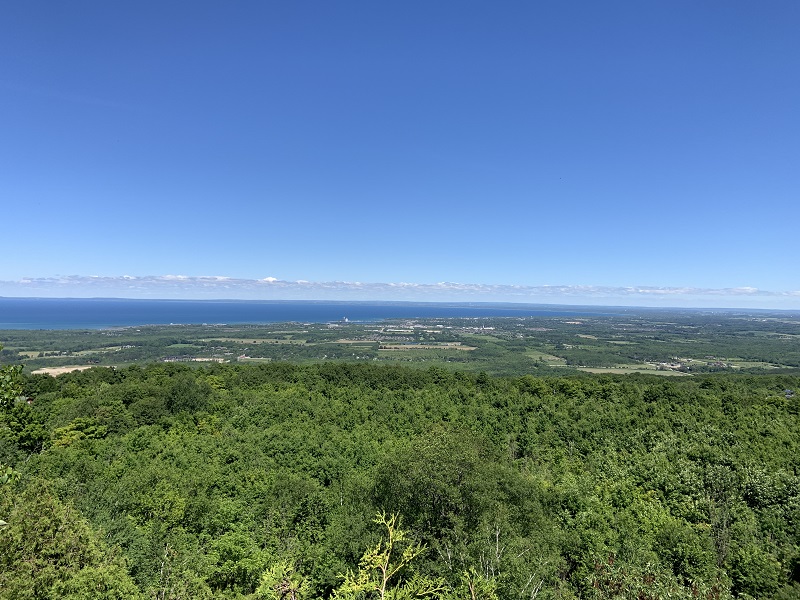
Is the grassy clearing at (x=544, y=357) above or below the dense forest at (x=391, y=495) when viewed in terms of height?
below

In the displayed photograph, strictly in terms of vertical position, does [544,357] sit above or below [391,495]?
below

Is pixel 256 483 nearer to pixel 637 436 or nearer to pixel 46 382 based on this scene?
pixel 637 436

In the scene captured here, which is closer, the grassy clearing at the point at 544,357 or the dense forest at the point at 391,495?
the dense forest at the point at 391,495

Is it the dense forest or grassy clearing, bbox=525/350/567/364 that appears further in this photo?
grassy clearing, bbox=525/350/567/364

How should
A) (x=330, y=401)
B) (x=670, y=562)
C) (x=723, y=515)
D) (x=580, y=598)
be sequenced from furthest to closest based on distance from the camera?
(x=330, y=401) → (x=723, y=515) → (x=670, y=562) → (x=580, y=598)

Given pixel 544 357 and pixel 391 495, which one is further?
pixel 544 357

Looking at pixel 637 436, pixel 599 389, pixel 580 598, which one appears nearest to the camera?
pixel 580 598

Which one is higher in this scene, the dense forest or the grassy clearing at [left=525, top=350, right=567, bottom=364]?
the dense forest

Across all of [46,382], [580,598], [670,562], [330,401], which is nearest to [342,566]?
[580,598]
